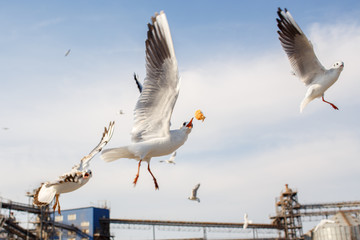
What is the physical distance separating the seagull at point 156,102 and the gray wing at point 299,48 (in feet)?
12.7

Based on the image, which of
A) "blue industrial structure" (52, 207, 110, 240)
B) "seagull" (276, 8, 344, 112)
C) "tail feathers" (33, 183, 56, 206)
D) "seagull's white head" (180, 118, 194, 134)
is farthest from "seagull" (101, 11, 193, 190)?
"blue industrial structure" (52, 207, 110, 240)

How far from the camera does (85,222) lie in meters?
52.8

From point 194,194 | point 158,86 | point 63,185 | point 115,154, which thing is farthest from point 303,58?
point 194,194

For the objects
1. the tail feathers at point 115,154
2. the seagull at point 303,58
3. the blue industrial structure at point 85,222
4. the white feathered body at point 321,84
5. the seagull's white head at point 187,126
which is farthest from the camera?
the blue industrial structure at point 85,222

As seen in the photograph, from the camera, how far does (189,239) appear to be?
194ft

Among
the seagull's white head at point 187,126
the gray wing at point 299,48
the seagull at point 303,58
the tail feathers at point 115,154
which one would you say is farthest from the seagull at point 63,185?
the gray wing at point 299,48

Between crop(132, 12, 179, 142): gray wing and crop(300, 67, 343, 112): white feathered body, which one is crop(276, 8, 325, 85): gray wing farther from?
crop(132, 12, 179, 142): gray wing

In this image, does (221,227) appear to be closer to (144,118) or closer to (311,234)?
(311,234)

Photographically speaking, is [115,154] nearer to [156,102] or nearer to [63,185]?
[63,185]

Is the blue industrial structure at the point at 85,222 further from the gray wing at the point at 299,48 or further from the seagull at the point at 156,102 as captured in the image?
the seagull at the point at 156,102

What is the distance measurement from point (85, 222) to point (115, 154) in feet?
153

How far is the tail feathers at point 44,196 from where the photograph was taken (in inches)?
335

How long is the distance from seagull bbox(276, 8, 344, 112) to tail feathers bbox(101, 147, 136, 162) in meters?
4.66

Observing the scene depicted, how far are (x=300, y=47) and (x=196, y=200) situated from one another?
13771mm
